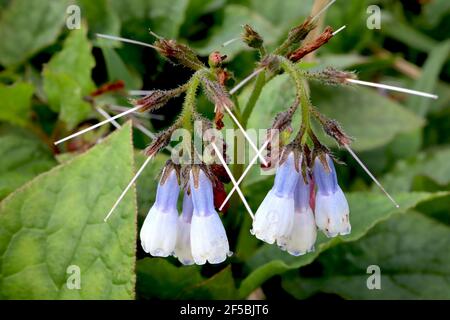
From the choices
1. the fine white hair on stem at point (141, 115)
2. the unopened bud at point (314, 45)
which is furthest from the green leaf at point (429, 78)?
the unopened bud at point (314, 45)

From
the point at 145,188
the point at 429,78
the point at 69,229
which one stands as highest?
the point at 429,78

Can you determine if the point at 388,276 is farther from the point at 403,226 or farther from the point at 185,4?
the point at 185,4

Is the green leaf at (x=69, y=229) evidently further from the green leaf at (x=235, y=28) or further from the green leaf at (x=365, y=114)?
the green leaf at (x=365, y=114)

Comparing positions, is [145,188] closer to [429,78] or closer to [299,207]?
[299,207]

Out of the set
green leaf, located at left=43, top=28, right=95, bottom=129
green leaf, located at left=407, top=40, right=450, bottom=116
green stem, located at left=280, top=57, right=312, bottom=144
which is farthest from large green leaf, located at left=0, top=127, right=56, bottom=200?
green leaf, located at left=407, top=40, right=450, bottom=116

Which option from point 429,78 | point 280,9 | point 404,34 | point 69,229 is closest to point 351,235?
point 69,229

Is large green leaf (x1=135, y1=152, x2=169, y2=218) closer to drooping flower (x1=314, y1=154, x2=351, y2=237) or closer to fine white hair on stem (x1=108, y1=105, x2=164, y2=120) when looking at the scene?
fine white hair on stem (x1=108, y1=105, x2=164, y2=120)
